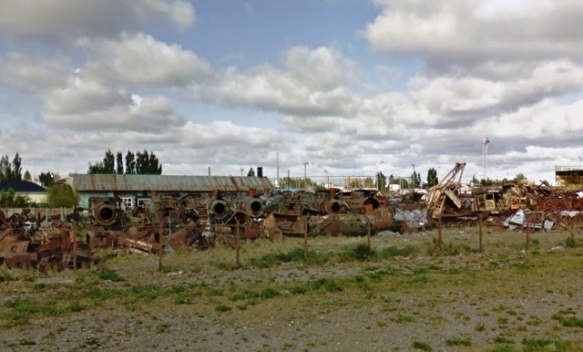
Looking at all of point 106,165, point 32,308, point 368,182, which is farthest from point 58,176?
point 32,308

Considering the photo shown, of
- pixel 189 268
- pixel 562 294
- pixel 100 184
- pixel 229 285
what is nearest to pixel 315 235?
pixel 189 268

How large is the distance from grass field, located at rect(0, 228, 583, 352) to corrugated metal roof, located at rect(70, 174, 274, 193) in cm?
4229

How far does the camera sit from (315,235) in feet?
83.9

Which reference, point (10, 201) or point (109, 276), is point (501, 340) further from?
point (10, 201)

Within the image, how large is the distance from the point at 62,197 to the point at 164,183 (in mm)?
10779

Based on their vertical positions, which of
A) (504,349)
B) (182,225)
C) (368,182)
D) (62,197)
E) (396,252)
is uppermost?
(368,182)

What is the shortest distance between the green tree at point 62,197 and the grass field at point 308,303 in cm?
4466

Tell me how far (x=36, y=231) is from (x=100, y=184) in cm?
3748

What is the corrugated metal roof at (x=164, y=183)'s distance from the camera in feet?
194

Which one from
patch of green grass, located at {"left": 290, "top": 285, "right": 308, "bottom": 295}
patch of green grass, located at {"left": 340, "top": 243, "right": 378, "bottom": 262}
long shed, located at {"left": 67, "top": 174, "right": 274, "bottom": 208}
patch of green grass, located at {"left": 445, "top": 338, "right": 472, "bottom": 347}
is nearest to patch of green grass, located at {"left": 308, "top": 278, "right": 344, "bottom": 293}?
patch of green grass, located at {"left": 290, "top": 285, "right": 308, "bottom": 295}

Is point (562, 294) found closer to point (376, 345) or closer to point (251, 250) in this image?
point (376, 345)

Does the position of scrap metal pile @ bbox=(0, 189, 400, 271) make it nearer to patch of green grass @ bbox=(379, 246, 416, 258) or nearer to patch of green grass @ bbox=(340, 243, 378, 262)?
patch of green grass @ bbox=(340, 243, 378, 262)

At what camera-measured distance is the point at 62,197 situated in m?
59.7

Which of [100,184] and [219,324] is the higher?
[100,184]
